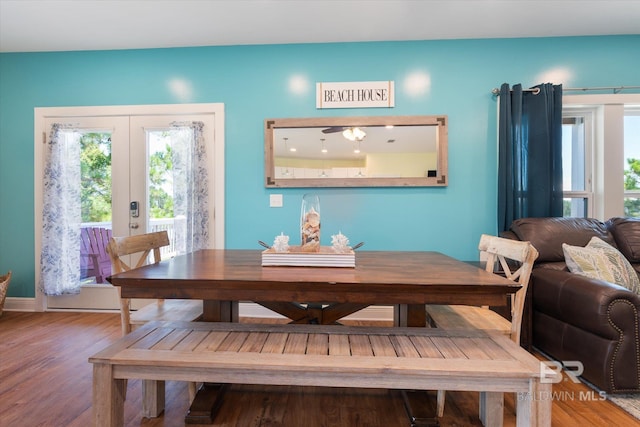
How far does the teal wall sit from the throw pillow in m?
0.84

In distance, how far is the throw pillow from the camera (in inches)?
75.0

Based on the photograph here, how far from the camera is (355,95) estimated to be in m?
2.85

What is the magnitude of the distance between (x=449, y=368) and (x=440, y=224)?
6.68 ft

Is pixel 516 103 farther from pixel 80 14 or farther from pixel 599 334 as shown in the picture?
pixel 80 14

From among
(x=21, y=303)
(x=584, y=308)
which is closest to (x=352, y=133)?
(x=584, y=308)

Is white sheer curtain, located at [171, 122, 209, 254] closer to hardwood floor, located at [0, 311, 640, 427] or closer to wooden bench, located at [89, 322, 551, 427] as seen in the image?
hardwood floor, located at [0, 311, 640, 427]

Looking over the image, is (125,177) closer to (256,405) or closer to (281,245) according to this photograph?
(281,245)

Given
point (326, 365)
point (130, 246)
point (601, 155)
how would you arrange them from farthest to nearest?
point (601, 155)
point (130, 246)
point (326, 365)

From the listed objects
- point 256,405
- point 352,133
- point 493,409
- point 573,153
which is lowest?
point 256,405

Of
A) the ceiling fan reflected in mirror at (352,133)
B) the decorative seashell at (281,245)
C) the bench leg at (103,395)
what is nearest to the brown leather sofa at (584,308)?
the ceiling fan reflected in mirror at (352,133)

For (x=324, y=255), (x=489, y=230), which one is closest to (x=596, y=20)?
(x=489, y=230)

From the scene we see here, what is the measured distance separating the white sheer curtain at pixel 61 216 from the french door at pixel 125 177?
0.24 ft

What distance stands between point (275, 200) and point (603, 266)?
2.48 meters

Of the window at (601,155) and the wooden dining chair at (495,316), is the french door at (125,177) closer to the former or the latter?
the wooden dining chair at (495,316)
